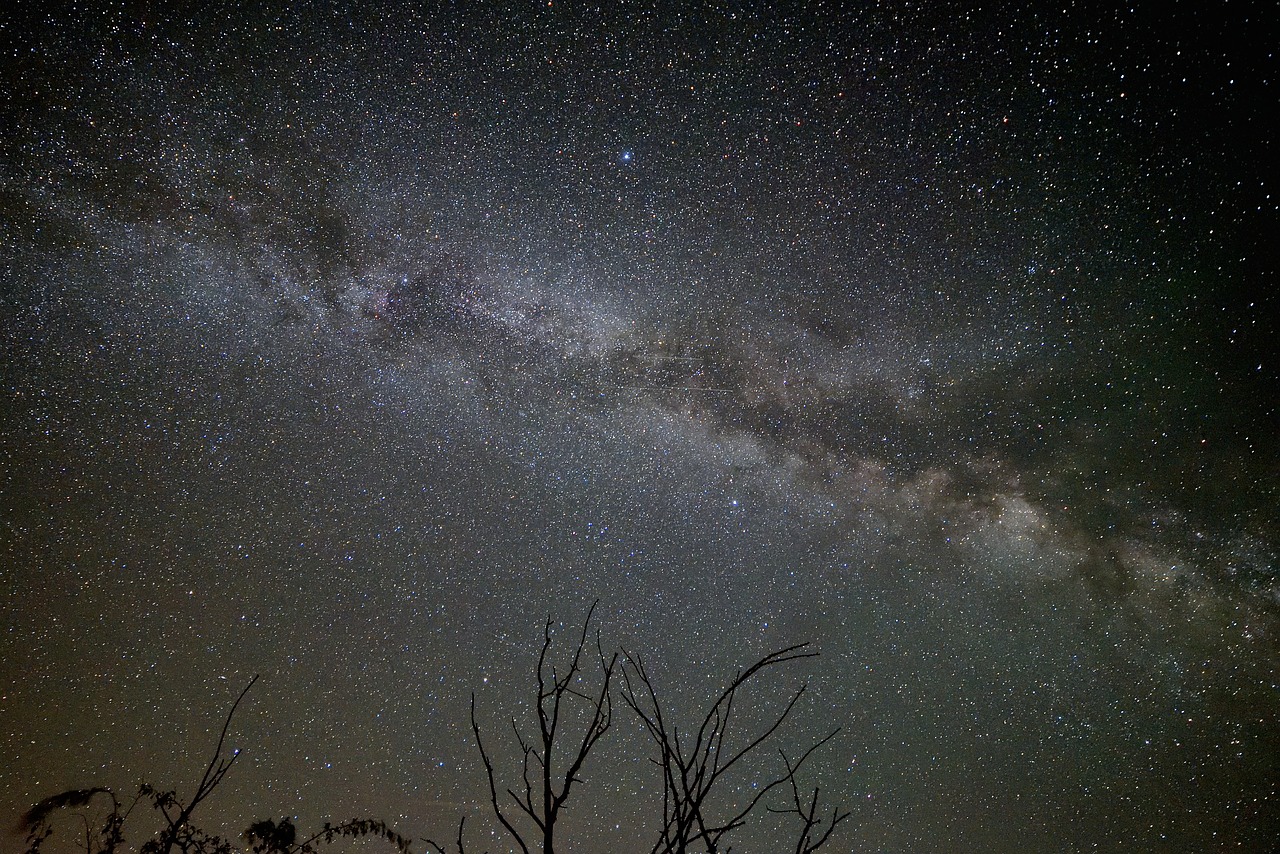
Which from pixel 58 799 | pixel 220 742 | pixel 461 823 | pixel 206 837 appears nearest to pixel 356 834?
pixel 206 837

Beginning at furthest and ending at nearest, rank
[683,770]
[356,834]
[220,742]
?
[356,834] → [220,742] → [683,770]

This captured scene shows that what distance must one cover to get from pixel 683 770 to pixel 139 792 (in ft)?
9.29

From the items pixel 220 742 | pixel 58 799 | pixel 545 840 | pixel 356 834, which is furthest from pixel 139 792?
pixel 545 840

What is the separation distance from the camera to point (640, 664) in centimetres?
129

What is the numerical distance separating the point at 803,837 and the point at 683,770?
255mm

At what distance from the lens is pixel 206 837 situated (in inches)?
146

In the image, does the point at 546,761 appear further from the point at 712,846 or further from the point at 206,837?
the point at 206,837

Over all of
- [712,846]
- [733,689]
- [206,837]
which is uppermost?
[733,689]

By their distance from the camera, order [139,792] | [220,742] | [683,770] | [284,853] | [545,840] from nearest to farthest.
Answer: [545,840] → [683,770] → [220,742] → [139,792] → [284,853]

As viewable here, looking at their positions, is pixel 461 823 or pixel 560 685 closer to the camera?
pixel 461 823

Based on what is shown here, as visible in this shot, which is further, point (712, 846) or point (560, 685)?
point (560, 685)

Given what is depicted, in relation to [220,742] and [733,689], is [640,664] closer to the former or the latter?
[733,689]

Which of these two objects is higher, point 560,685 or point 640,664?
point 640,664

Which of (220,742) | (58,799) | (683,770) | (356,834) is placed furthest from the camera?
(356,834)
